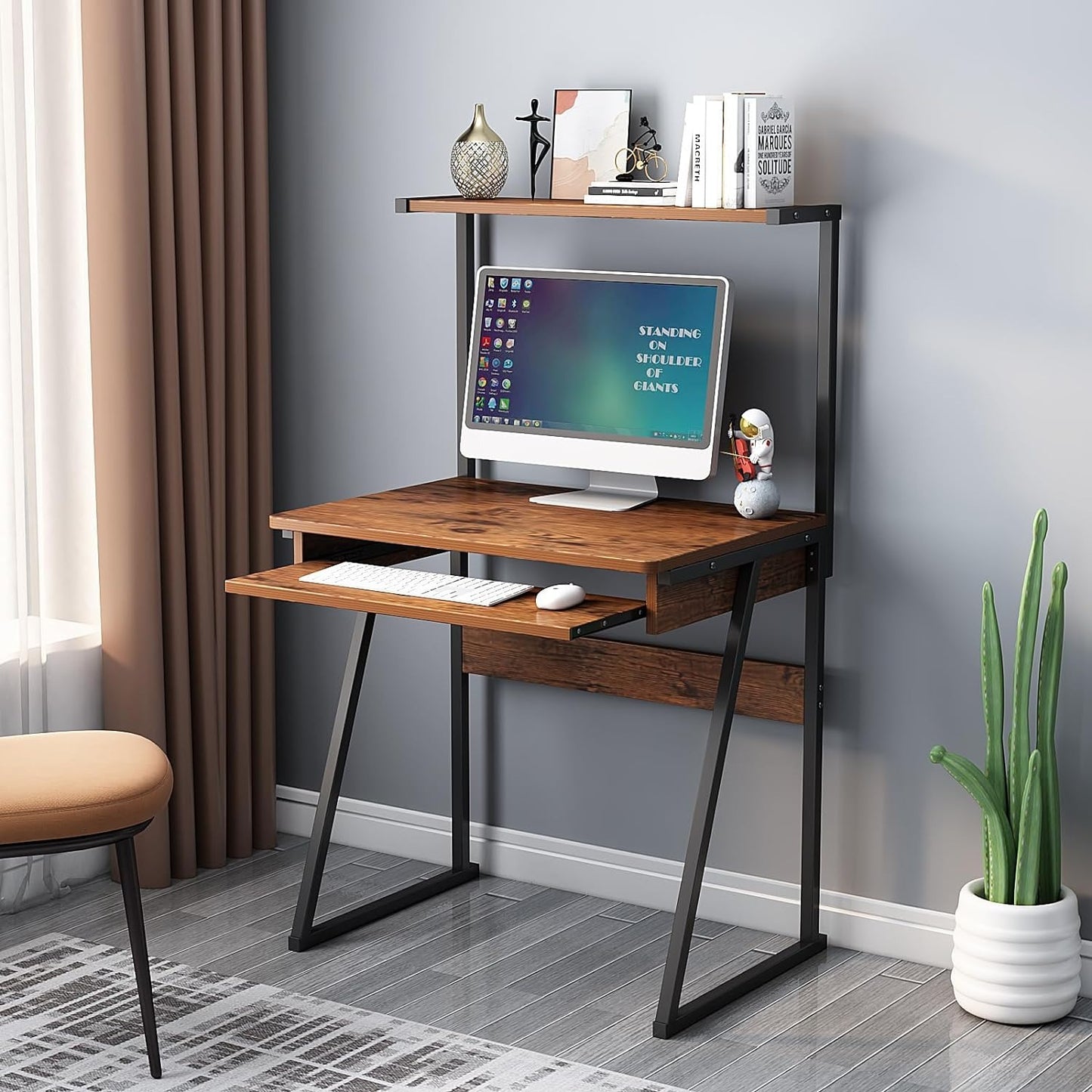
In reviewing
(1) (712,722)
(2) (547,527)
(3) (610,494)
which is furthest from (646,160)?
(1) (712,722)

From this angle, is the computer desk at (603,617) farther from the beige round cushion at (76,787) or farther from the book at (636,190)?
the book at (636,190)

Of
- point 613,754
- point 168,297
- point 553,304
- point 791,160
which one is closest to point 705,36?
point 791,160

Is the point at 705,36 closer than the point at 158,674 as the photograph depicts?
Yes

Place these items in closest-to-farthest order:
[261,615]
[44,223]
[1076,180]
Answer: [1076,180], [44,223], [261,615]

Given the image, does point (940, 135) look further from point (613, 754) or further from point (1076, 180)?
point (613, 754)

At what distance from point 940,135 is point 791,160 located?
25cm

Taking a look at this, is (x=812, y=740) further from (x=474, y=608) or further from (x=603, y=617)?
(x=474, y=608)

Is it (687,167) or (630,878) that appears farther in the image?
(630,878)

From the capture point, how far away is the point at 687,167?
290 cm

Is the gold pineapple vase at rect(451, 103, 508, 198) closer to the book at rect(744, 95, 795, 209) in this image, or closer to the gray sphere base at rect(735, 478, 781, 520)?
the book at rect(744, 95, 795, 209)

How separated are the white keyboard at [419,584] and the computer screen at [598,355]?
428 mm

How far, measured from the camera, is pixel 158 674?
3.41 metres

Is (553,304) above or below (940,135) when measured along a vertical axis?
below

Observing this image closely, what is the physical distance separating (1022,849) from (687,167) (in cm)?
124
